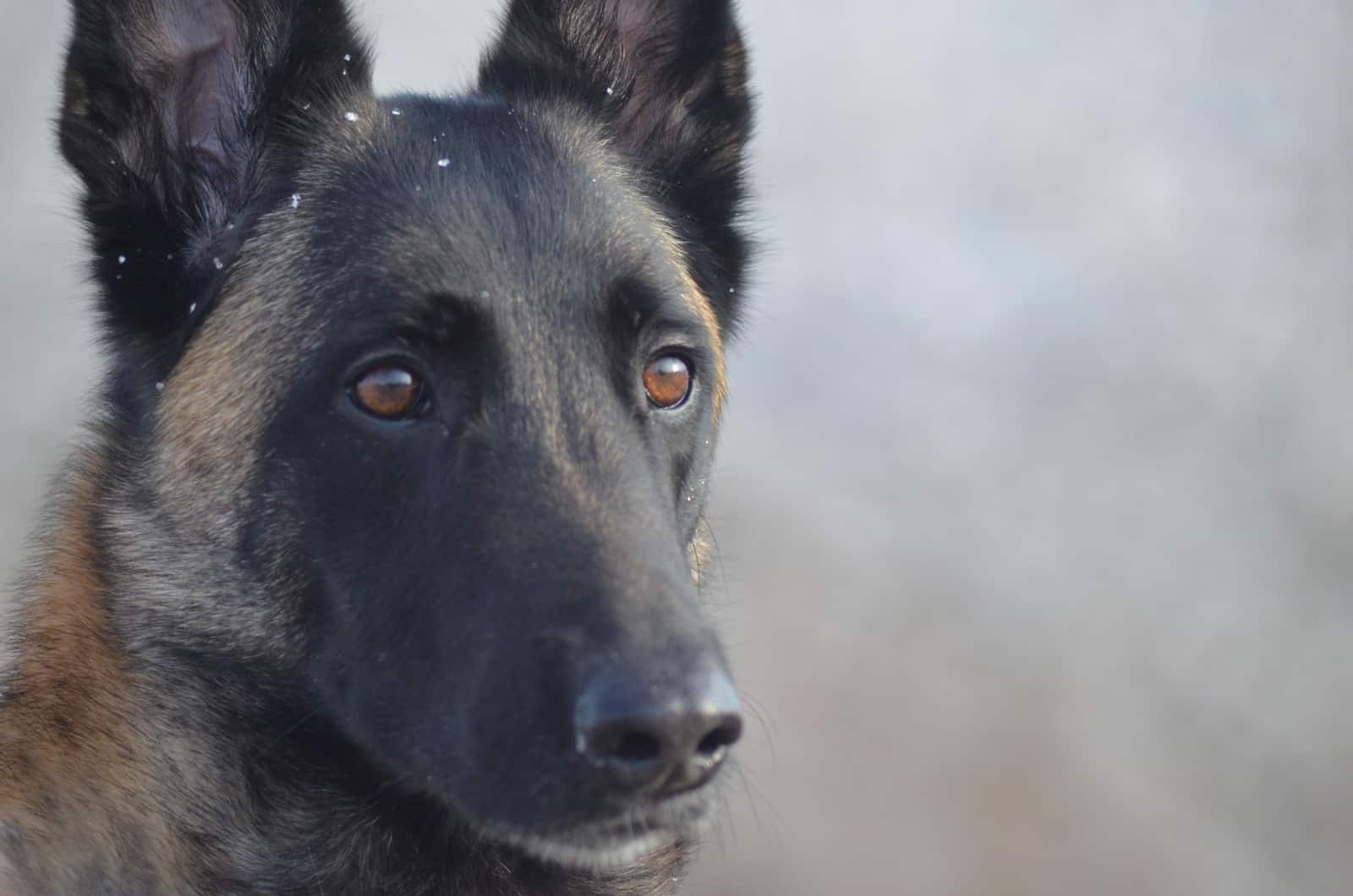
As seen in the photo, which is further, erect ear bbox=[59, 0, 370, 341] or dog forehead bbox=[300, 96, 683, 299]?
erect ear bbox=[59, 0, 370, 341]

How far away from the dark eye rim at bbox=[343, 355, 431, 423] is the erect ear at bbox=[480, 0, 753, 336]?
1.13 meters

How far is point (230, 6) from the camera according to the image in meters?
3.51

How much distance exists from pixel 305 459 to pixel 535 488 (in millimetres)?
556

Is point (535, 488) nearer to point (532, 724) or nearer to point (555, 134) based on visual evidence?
point (532, 724)

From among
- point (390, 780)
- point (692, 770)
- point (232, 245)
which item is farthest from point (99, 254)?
point (692, 770)

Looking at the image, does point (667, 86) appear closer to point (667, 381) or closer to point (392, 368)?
point (667, 381)

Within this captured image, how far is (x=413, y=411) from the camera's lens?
314 centimetres

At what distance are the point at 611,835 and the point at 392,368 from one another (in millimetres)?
1126

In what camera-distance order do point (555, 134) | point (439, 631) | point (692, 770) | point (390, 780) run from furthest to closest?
point (555, 134) < point (390, 780) < point (439, 631) < point (692, 770)

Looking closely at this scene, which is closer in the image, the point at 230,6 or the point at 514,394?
the point at 514,394

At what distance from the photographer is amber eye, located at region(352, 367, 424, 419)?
3.13m

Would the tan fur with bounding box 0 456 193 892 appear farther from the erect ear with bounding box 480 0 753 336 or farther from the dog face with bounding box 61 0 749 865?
the erect ear with bounding box 480 0 753 336

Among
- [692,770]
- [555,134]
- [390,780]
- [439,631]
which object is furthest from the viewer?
[555,134]

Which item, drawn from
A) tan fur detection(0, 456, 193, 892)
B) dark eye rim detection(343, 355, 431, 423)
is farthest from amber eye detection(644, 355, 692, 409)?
tan fur detection(0, 456, 193, 892)
